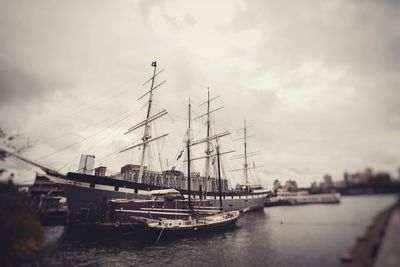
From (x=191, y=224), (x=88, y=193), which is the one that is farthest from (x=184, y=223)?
(x=88, y=193)

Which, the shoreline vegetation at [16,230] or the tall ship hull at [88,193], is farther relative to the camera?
the tall ship hull at [88,193]

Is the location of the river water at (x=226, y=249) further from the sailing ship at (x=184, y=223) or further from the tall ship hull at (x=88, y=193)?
the tall ship hull at (x=88, y=193)

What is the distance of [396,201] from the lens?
857 centimetres

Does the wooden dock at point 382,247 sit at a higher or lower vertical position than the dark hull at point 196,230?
higher

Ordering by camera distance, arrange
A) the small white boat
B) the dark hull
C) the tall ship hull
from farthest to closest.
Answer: the tall ship hull < the dark hull < the small white boat

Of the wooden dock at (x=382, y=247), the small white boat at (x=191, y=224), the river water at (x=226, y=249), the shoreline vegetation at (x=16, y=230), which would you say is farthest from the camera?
the small white boat at (x=191, y=224)

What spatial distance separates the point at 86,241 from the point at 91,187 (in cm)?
737

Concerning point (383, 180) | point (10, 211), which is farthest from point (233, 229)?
point (10, 211)

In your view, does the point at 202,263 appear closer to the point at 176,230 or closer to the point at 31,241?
the point at 176,230

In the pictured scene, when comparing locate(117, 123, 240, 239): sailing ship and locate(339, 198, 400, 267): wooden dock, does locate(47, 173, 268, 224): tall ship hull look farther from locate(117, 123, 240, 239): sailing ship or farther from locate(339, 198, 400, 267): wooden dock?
locate(339, 198, 400, 267): wooden dock

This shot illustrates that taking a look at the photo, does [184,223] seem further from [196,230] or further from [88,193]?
[88,193]

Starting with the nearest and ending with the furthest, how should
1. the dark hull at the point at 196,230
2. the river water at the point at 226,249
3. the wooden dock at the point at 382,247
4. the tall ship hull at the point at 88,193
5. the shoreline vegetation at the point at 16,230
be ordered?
→ 1. the wooden dock at the point at 382,247
2. the shoreline vegetation at the point at 16,230
3. the river water at the point at 226,249
4. the dark hull at the point at 196,230
5. the tall ship hull at the point at 88,193

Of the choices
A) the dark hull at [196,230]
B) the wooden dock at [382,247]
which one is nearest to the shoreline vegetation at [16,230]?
the dark hull at [196,230]

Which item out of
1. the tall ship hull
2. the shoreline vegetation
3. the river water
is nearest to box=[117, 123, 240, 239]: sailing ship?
the river water
